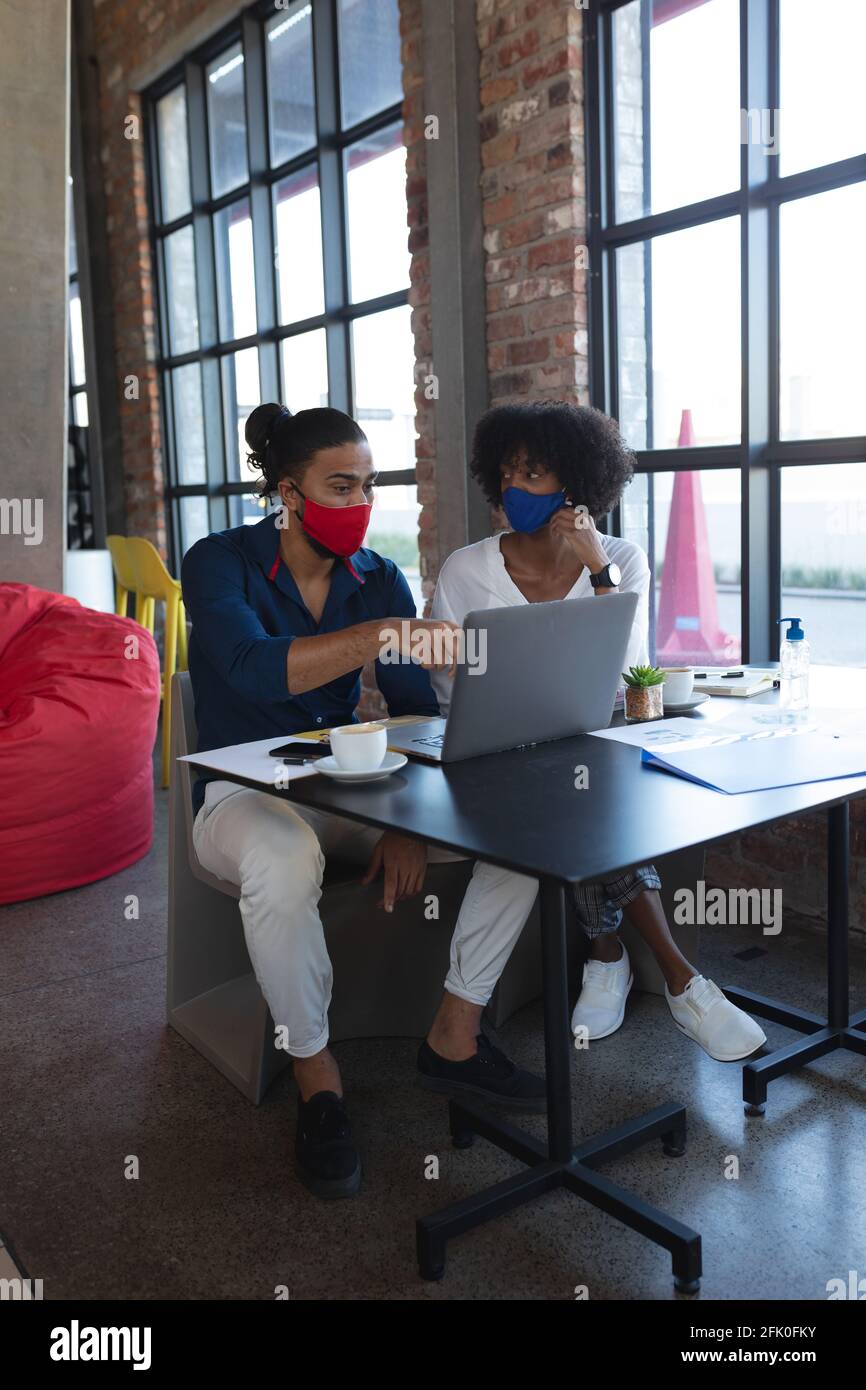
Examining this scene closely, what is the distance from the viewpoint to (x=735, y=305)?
2.92 m

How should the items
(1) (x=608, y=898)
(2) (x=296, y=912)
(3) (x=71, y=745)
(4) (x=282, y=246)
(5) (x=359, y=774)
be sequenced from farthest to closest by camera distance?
(4) (x=282, y=246) < (3) (x=71, y=745) < (1) (x=608, y=898) < (2) (x=296, y=912) < (5) (x=359, y=774)

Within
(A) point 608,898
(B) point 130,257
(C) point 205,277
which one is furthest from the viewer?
(B) point 130,257

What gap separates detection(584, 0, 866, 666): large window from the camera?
2689 millimetres

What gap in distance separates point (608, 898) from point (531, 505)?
826mm

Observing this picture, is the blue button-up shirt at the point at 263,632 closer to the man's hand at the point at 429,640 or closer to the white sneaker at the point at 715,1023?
the man's hand at the point at 429,640

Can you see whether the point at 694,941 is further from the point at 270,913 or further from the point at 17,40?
the point at 17,40

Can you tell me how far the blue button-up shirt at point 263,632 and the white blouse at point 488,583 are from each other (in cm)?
15

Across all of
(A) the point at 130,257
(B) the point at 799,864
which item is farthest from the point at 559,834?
(A) the point at 130,257

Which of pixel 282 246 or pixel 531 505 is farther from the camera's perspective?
pixel 282 246

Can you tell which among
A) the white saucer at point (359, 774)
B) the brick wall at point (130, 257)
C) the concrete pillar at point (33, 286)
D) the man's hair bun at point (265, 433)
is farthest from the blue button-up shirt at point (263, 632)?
the brick wall at point (130, 257)

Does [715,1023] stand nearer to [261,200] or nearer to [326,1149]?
[326,1149]

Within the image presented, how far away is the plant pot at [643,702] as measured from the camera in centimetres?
202

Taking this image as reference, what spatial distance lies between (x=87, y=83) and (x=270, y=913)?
562 centimetres
